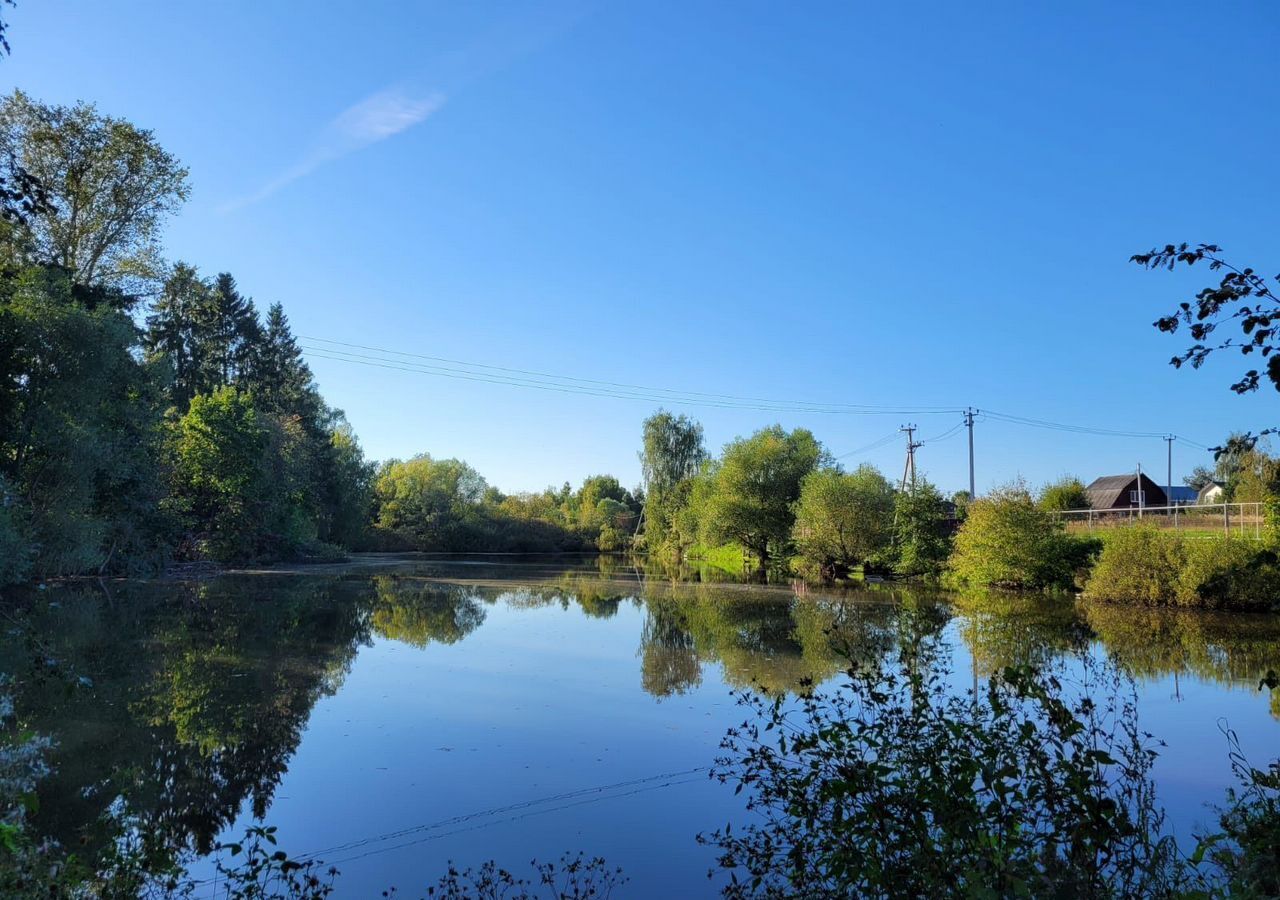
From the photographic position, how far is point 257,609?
819 inches

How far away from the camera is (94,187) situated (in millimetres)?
24078

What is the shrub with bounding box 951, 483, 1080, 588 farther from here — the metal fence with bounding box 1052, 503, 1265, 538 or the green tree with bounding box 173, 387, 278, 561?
the green tree with bounding box 173, 387, 278, 561

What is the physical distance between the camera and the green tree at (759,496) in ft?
152

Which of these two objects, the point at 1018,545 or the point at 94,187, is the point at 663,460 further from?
the point at 94,187

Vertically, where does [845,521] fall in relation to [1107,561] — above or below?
above

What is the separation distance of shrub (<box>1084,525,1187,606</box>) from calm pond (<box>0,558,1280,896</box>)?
2750 mm

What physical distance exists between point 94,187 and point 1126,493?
199 feet

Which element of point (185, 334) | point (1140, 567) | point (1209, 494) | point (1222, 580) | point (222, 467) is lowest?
point (1222, 580)

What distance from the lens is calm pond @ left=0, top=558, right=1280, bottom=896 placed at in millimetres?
6387

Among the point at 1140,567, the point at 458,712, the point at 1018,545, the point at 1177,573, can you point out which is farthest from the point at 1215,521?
the point at 458,712

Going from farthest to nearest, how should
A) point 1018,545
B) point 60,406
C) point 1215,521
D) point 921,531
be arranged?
1. point 921,531
2. point 1018,545
3. point 1215,521
4. point 60,406

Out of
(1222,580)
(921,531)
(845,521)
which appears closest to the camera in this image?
(1222,580)

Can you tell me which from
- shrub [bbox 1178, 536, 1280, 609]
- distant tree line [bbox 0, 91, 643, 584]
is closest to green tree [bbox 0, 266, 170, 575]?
distant tree line [bbox 0, 91, 643, 584]

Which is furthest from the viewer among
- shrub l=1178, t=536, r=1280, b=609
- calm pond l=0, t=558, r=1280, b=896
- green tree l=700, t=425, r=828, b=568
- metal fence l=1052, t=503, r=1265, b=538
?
green tree l=700, t=425, r=828, b=568
